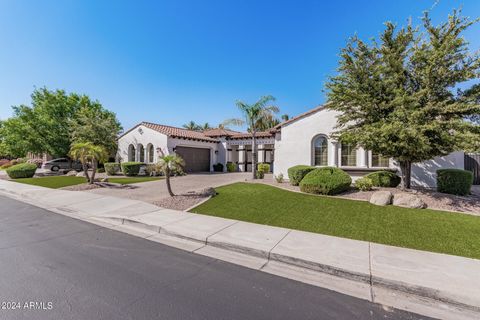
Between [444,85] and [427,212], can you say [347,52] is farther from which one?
[427,212]

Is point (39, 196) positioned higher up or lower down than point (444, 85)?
lower down

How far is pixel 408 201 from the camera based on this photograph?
291 inches

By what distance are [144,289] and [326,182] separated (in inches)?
310

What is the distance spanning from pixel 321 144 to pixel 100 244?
472 inches

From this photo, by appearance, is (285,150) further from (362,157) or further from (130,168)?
(130,168)

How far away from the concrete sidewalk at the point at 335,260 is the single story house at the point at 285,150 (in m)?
6.69

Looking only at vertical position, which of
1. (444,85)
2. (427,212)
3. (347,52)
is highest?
(347,52)

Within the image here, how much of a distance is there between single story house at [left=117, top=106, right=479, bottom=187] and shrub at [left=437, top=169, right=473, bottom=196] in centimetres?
210

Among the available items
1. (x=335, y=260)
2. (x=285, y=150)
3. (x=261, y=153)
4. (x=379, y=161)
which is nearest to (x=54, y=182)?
(x=285, y=150)

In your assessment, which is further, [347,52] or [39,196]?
[39,196]

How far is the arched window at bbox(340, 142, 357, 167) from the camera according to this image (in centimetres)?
1223

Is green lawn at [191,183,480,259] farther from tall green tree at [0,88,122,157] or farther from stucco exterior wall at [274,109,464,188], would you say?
tall green tree at [0,88,122,157]

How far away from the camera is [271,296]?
312 centimetres

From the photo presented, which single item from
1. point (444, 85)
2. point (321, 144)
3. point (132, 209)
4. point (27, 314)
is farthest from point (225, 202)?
point (444, 85)
